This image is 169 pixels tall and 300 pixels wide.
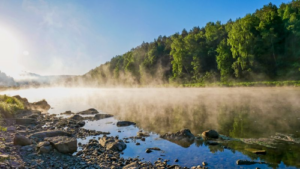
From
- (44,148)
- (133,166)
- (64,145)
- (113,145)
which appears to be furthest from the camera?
(113,145)

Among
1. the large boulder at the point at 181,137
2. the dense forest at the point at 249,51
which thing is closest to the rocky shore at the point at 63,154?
the large boulder at the point at 181,137

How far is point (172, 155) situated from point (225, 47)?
72509mm

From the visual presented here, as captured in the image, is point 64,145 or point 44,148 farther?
point 64,145

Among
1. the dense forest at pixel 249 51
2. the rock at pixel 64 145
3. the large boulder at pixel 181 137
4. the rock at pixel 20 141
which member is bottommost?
the large boulder at pixel 181 137

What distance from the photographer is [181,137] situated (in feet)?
49.6

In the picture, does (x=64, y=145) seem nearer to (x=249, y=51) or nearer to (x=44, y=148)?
(x=44, y=148)

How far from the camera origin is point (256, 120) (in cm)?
1983

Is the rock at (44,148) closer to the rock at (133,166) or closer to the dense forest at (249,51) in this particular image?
the rock at (133,166)

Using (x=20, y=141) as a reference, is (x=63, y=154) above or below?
below

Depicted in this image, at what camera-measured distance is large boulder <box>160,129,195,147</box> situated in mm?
14328

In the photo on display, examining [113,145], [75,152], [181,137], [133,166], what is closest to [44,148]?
[75,152]

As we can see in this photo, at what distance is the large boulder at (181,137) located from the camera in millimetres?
14328

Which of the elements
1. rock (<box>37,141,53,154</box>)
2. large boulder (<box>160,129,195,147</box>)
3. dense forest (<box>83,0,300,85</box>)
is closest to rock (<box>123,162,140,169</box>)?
large boulder (<box>160,129,195,147</box>)

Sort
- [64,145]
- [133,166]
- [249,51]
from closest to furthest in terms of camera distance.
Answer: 1. [133,166]
2. [64,145]
3. [249,51]
